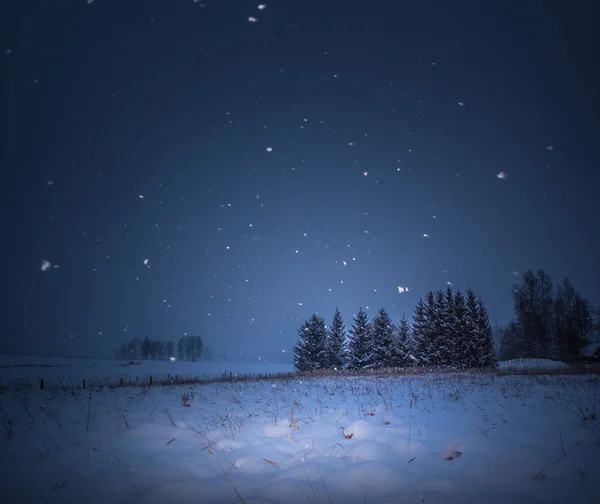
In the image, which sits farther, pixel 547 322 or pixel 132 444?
pixel 547 322

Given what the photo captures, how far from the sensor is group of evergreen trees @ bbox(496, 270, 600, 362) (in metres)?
38.8

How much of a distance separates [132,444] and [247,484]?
2.42 meters

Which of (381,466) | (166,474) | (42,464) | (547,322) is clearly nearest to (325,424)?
(381,466)

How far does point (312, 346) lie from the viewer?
1700 inches

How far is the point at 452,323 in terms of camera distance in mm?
37094

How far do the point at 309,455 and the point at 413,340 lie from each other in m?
40.8

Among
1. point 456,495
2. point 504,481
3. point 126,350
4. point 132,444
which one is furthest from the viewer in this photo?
point 126,350

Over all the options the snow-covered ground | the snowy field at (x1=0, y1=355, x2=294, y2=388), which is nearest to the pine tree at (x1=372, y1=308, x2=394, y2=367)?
the snow-covered ground

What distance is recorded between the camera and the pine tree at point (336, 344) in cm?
4250

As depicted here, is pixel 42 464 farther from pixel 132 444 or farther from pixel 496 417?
pixel 496 417

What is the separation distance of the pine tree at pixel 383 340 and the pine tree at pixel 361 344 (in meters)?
0.69

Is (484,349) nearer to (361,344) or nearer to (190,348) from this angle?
(361,344)

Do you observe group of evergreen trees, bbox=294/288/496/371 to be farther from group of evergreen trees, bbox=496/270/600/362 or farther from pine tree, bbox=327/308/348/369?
group of evergreen trees, bbox=496/270/600/362

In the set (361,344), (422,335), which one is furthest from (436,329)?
(361,344)
